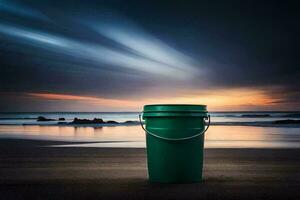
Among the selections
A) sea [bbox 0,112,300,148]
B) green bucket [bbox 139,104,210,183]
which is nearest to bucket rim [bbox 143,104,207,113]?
green bucket [bbox 139,104,210,183]

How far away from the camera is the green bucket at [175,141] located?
5617 millimetres

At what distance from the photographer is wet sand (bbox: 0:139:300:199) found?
15.9ft

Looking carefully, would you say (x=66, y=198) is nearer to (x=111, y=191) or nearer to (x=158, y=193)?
(x=111, y=191)

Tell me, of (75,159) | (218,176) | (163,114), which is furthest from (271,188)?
(75,159)

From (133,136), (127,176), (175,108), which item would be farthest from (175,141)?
(133,136)

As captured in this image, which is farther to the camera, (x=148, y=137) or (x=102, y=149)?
(x=102, y=149)

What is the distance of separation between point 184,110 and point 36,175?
84.3 inches

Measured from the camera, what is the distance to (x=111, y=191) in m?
4.98

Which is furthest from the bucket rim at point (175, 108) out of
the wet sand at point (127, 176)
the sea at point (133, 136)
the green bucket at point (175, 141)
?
the sea at point (133, 136)

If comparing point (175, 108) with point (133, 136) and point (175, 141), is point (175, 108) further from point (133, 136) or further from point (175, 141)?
point (133, 136)

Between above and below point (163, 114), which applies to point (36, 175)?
below

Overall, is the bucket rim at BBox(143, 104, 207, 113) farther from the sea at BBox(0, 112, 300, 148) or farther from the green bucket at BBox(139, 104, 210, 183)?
the sea at BBox(0, 112, 300, 148)

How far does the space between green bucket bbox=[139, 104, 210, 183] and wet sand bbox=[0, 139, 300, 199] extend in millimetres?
195

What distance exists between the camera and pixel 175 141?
5629mm
